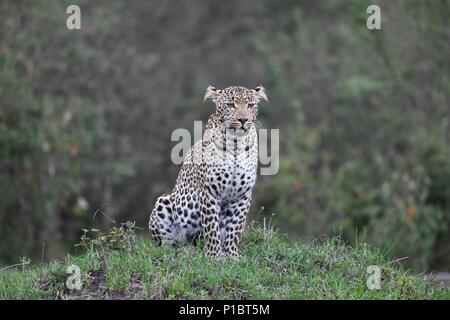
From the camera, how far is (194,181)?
1090 cm

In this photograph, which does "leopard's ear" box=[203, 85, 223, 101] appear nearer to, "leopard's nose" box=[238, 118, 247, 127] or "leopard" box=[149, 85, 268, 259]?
"leopard" box=[149, 85, 268, 259]

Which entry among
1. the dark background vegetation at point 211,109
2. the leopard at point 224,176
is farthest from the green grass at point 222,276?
the dark background vegetation at point 211,109

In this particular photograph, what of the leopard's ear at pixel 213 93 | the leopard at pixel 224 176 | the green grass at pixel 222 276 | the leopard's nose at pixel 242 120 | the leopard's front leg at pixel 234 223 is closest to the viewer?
the green grass at pixel 222 276

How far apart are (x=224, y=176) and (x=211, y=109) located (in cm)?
1326

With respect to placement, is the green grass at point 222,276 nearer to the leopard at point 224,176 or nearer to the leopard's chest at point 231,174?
the leopard at point 224,176

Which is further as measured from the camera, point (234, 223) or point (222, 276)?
point (234, 223)

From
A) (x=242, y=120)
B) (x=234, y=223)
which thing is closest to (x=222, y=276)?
(x=234, y=223)

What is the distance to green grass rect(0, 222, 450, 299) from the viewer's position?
874 centimetres

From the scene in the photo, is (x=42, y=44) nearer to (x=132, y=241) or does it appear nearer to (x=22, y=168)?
(x=22, y=168)

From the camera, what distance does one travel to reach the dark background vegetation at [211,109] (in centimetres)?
1781

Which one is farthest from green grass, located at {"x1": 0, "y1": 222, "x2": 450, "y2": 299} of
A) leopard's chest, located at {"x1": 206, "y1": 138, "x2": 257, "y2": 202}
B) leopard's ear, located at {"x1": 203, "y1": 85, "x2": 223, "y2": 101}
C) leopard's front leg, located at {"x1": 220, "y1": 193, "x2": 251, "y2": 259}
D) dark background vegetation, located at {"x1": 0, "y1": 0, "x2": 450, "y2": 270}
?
dark background vegetation, located at {"x1": 0, "y1": 0, "x2": 450, "y2": 270}

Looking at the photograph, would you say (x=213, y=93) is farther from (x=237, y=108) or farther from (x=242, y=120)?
(x=242, y=120)

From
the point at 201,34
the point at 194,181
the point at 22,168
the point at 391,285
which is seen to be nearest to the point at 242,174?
the point at 194,181

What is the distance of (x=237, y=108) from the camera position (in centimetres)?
1031
